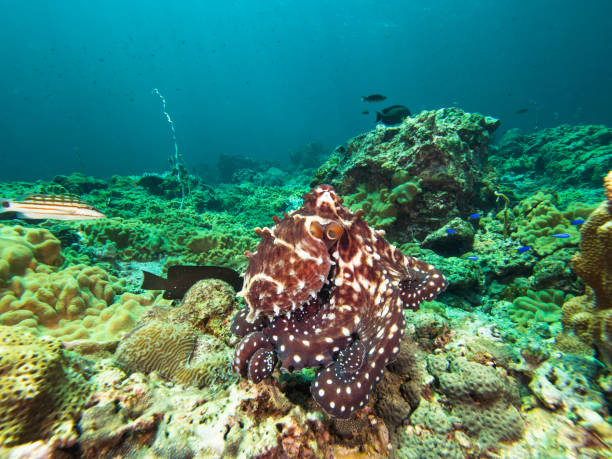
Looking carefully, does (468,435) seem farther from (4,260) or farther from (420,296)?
(4,260)

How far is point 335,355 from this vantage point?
1688mm

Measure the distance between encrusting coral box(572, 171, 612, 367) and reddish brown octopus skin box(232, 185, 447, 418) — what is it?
1704mm

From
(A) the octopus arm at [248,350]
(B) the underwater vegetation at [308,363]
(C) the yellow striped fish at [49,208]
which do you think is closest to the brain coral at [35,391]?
(B) the underwater vegetation at [308,363]

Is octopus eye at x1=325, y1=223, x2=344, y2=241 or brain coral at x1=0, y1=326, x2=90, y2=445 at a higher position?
octopus eye at x1=325, y1=223, x2=344, y2=241

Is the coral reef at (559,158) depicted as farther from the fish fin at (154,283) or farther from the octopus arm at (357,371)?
the fish fin at (154,283)

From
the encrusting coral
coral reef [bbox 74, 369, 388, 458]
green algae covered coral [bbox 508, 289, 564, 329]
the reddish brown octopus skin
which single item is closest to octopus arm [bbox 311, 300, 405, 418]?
the reddish brown octopus skin

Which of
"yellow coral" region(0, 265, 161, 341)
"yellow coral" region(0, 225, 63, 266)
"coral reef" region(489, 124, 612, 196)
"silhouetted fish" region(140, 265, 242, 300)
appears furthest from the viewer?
"coral reef" region(489, 124, 612, 196)

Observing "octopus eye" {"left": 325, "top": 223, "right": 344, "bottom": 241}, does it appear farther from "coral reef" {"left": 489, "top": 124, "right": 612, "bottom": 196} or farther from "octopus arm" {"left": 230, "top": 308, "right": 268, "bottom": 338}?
"coral reef" {"left": 489, "top": 124, "right": 612, "bottom": 196}

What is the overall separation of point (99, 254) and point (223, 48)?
20639 centimetres

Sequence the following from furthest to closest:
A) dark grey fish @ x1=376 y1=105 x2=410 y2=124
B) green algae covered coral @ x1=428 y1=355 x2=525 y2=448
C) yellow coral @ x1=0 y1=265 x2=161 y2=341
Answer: dark grey fish @ x1=376 y1=105 x2=410 y2=124 < yellow coral @ x1=0 y1=265 x2=161 y2=341 < green algae covered coral @ x1=428 y1=355 x2=525 y2=448

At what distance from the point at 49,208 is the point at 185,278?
281cm

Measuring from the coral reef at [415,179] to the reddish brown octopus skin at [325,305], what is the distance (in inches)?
238

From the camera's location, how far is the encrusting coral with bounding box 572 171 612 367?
204 cm

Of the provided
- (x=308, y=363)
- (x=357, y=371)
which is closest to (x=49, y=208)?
(x=308, y=363)
